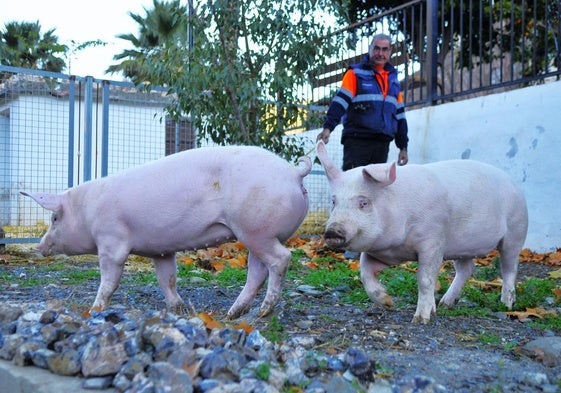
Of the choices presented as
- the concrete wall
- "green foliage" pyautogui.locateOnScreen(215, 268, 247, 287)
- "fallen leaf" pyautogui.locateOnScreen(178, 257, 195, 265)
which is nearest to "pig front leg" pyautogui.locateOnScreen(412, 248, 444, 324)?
"green foliage" pyautogui.locateOnScreen(215, 268, 247, 287)

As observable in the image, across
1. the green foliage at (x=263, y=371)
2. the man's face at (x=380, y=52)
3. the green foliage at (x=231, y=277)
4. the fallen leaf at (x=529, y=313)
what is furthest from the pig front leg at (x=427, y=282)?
the man's face at (x=380, y=52)

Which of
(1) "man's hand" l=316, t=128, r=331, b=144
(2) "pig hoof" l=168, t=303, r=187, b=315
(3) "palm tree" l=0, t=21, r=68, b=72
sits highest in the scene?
(3) "palm tree" l=0, t=21, r=68, b=72

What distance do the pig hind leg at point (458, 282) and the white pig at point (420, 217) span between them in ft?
0.04

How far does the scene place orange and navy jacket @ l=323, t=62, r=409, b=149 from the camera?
6609 millimetres

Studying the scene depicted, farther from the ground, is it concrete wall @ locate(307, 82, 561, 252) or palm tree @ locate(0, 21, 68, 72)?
palm tree @ locate(0, 21, 68, 72)

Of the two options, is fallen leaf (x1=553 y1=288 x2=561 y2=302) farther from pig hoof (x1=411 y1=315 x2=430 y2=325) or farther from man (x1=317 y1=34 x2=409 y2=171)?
man (x1=317 y1=34 x2=409 y2=171)

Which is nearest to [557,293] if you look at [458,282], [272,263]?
[458,282]

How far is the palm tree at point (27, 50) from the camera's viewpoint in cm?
2920

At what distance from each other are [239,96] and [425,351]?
17.1 feet

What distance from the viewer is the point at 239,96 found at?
8148 mm

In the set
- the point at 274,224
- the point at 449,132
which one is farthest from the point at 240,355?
the point at 449,132

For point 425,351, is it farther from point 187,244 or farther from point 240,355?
point 187,244

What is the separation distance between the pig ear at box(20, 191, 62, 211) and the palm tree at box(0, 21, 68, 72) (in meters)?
25.3

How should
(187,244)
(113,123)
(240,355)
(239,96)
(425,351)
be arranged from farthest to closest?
(113,123) < (239,96) < (187,244) < (425,351) < (240,355)
